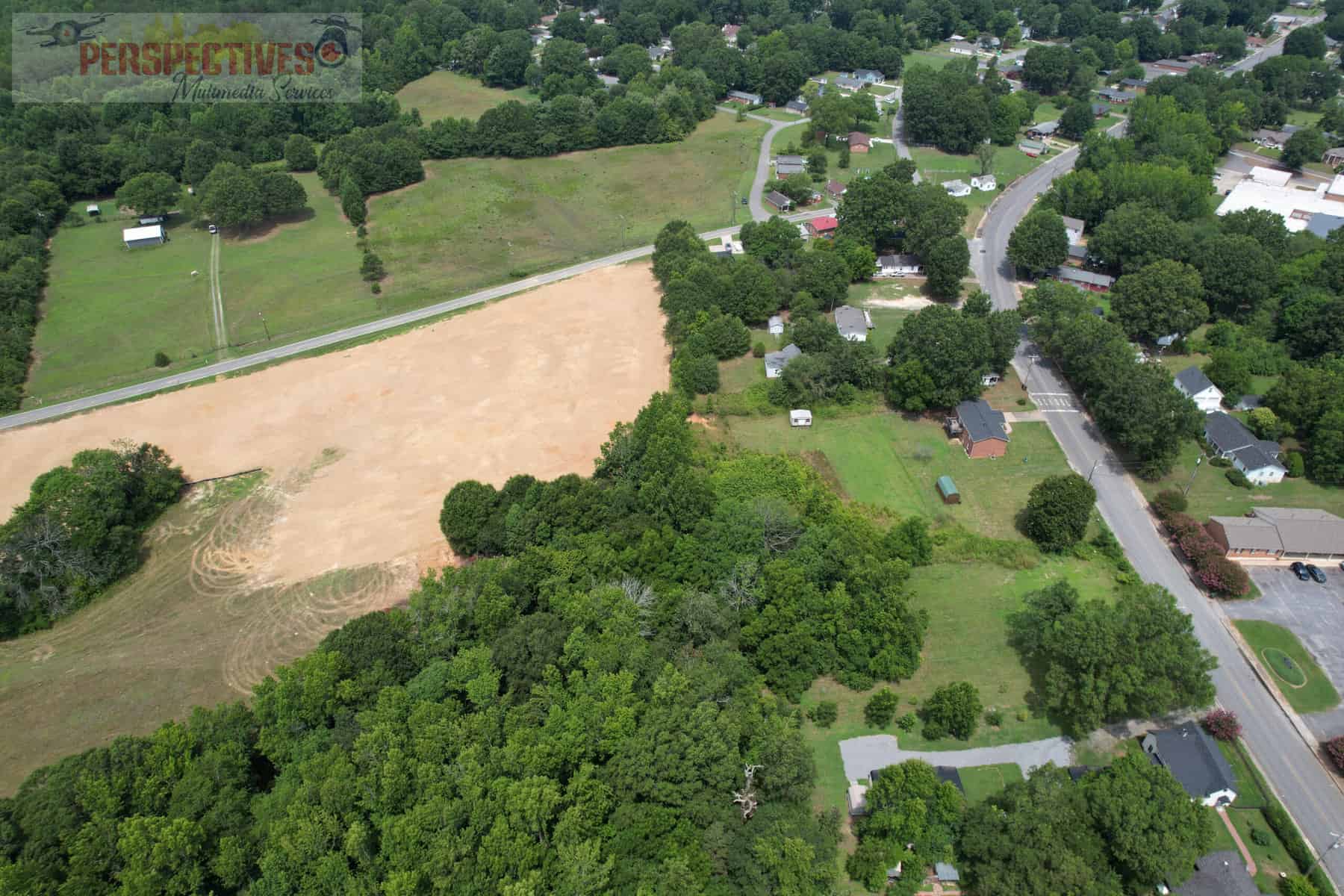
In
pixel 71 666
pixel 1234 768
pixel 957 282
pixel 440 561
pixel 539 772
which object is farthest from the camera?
pixel 957 282

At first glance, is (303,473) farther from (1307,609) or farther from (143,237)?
(1307,609)

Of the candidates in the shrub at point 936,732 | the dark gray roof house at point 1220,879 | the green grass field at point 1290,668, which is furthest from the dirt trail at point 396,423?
the green grass field at point 1290,668

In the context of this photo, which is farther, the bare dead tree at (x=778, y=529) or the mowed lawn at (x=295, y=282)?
the mowed lawn at (x=295, y=282)

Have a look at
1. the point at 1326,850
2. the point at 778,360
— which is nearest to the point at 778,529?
the point at 778,360

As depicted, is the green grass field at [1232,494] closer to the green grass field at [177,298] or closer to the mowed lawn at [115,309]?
the green grass field at [177,298]

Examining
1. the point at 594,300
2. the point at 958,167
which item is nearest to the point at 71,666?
the point at 594,300

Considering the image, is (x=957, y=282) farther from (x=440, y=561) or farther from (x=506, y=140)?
(x=506, y=140)

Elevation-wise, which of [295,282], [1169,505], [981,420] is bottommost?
[1169,505]
